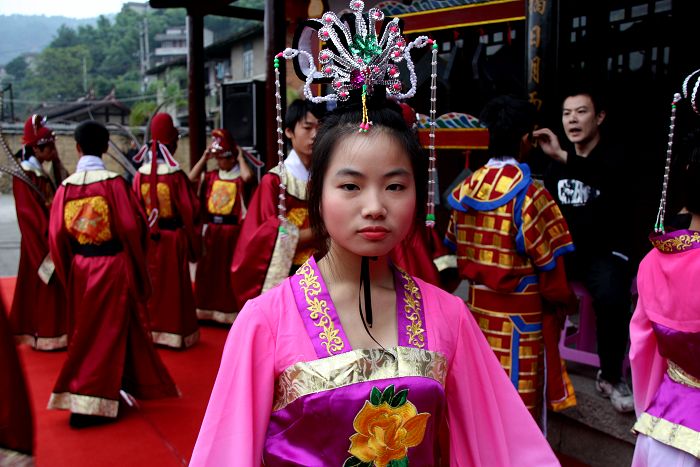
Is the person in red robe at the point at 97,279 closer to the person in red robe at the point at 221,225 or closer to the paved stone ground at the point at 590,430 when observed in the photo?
the person in red robe at the point at 221,225

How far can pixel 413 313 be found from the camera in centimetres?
161

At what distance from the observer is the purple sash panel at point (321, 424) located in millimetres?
1435

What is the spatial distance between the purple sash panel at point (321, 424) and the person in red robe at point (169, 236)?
4.28 meters

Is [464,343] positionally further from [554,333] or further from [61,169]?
[61,169]

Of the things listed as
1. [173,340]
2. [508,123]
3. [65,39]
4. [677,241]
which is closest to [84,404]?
[173,340]

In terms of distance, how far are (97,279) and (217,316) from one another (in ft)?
7.42

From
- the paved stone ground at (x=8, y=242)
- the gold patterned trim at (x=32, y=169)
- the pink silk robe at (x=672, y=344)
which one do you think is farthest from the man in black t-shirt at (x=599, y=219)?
the paved stone ground at (x=8, y=242)

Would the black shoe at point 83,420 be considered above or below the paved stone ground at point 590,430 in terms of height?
below

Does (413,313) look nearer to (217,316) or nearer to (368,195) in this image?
(368,195)

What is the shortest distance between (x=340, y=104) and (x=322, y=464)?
0.86m

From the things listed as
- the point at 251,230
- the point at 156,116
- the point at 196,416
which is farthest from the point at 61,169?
the point at 251,230

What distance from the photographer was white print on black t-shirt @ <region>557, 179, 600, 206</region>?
356 cm

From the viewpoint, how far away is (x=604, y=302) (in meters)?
3.30

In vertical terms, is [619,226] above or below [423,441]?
above
